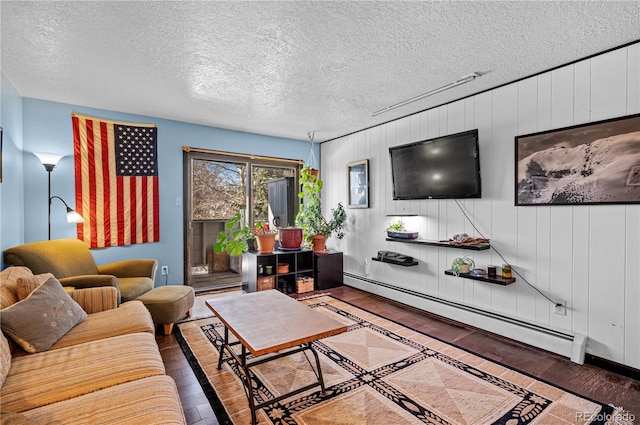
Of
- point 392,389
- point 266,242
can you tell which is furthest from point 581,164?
point 266,242

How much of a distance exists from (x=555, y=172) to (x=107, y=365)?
3.57m

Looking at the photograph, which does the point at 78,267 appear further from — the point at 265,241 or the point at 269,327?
the point at 269,327

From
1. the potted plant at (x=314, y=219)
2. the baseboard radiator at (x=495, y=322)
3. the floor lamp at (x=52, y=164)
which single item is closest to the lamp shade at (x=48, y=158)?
the floor lamp at (x=52, y=164)

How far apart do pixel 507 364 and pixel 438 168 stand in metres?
2.03

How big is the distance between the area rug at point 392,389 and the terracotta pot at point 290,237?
1909mm

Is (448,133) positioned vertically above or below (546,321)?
above

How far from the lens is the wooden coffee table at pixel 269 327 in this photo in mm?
1770

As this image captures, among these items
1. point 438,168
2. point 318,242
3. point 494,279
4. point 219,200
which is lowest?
point 494,279

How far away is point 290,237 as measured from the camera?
4.52m

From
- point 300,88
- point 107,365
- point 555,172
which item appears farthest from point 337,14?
point 107,365

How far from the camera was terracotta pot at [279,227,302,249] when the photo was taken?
178 inches

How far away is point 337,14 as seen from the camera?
1933mm

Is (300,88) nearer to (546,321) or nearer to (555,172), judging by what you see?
(555,172)

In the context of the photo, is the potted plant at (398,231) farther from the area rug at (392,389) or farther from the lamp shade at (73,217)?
the lamp shade at (73,217)
